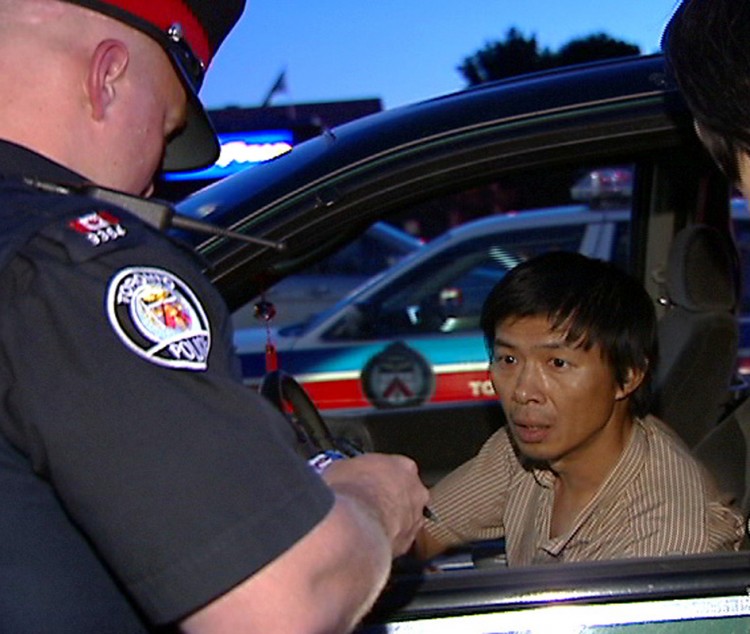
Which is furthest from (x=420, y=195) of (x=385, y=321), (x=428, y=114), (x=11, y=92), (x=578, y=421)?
(x=385, y=321)

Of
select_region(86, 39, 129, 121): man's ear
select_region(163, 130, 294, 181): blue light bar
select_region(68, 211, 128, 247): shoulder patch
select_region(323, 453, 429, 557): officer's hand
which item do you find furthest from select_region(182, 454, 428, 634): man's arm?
select_region(163, 130, 294, 181): blue light bar

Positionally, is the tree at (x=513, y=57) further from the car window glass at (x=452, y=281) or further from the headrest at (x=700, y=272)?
the headrest at (x=700, y=272)

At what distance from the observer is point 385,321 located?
19.6ft

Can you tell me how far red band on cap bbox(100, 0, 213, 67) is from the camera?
1354 millimetres

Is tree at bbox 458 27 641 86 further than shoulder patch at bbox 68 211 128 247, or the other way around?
tree at bbox 458 27 641 86

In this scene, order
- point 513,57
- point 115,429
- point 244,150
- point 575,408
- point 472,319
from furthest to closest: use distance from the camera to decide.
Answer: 1. point 513,57
2. point 472,319
3. point 244,150
4. point 575,408
5. point 115,429

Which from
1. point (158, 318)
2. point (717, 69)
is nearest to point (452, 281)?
point (717, 69)

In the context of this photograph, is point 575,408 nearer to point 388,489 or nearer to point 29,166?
point 388,489

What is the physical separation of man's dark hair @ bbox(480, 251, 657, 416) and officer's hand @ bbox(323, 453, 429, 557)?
38.6 inches

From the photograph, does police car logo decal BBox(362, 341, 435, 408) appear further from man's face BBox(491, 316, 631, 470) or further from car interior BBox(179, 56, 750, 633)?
man's face BBox(491, 316, 631, 470)

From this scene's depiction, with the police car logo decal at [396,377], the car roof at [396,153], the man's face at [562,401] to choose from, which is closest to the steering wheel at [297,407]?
the car roof at [396,153]

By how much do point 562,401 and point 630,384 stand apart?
0.13m

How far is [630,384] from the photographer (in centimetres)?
244

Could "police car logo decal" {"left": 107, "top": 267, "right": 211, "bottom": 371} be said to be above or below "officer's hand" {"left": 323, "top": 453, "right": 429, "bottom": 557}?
above
